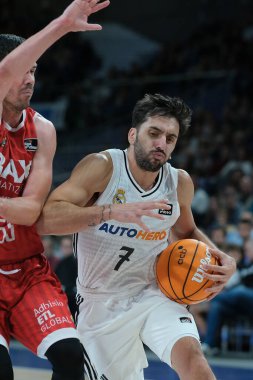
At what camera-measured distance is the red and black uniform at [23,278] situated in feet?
14.1

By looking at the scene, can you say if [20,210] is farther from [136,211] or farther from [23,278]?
[136,211]

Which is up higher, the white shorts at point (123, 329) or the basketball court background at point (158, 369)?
the white shorts at point (123, 329)

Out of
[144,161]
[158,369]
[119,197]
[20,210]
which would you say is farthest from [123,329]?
[158,369]

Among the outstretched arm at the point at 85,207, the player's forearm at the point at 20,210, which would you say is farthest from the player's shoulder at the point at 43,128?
the player's forearm at the point at 20,210

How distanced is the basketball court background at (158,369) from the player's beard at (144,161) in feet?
12.7

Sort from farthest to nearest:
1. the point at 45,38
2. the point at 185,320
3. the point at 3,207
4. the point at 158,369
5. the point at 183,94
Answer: the point at 183,94 → the point at 158,369 → the point at 185,320 → the point at 3,207 → the point at 45,38

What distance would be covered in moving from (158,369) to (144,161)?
486 cm

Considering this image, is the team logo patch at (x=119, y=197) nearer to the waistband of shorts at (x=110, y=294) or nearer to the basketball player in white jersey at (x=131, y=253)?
the basketball player in white jersey at (x=131, y=253)

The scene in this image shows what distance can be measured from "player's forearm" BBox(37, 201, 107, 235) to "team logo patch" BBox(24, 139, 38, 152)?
39 cm

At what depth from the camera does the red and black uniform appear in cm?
429

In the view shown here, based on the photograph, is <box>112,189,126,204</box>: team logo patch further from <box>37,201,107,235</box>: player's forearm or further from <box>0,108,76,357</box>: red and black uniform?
<box>0,108,76,357</box>: red and black uniform

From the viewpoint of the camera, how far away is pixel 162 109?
16.7 feet

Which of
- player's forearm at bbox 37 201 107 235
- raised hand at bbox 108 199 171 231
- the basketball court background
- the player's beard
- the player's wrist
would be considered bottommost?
the basketball court background

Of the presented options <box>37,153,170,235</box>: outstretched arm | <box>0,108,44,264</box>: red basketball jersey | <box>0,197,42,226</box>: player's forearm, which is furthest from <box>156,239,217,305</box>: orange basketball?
<box>0,197,42,226</box>: player's forearm
